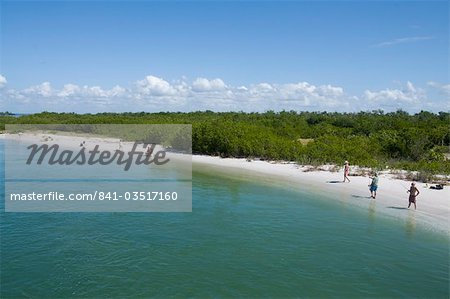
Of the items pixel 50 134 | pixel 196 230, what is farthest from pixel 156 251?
pixel 50 134

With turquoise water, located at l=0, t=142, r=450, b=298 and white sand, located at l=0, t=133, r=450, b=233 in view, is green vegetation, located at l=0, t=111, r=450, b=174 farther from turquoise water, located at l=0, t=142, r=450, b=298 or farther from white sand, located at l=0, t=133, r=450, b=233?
turquoise water, located at l=0, t=142, r=450, b=298

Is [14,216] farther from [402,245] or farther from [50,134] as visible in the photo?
[50,134]

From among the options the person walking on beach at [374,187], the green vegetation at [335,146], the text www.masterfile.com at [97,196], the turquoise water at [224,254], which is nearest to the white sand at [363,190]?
the person walking on beach at [374,187]

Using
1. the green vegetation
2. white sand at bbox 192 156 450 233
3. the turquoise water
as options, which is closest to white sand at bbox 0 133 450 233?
white sand at bbox 192 156 450 233

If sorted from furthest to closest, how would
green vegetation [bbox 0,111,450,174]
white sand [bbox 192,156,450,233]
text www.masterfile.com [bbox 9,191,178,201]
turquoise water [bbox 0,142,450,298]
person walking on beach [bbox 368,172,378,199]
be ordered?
green vegetation [bbox 0,111,450,174], text www.masterfile.com [bbox 9,191,178,201], person walking on beach [bbox 368,172,378,199], white sand [bbox 192,156,450,233], turquoise water [bbox 0,142,450,298]

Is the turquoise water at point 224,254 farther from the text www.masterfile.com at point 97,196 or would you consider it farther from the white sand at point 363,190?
the text www.masterfile.com at point 97,196
